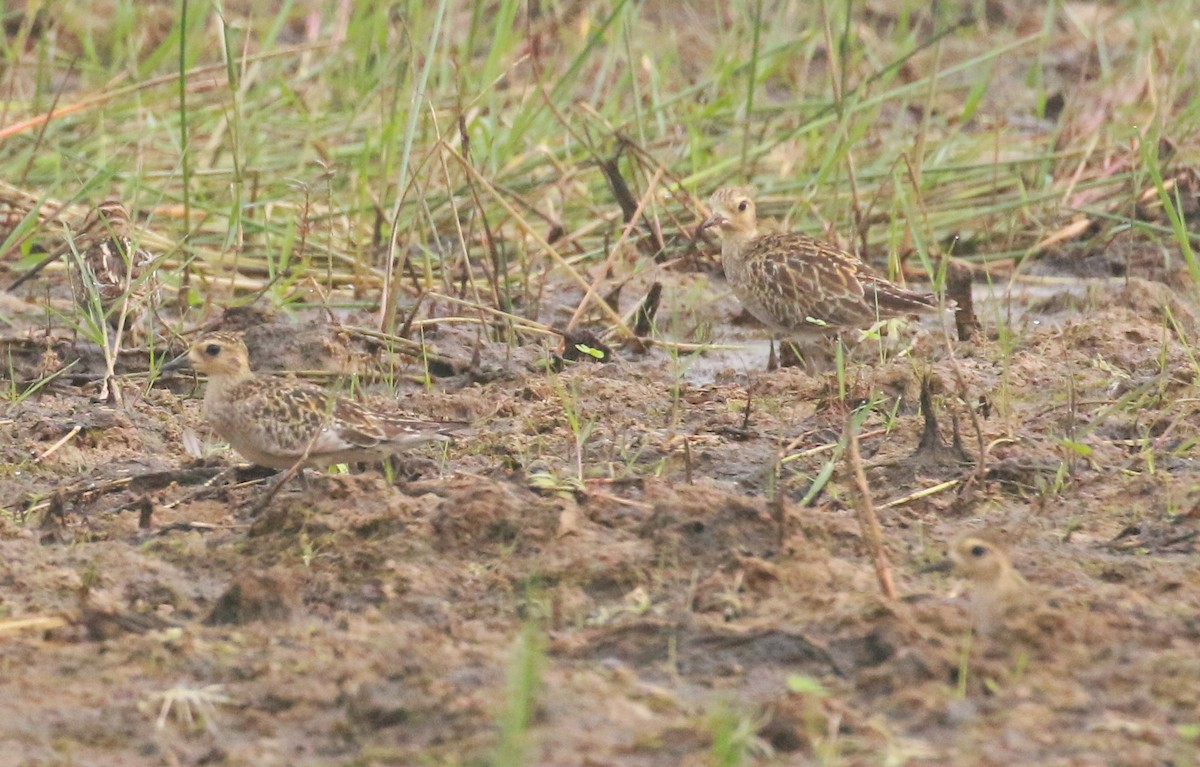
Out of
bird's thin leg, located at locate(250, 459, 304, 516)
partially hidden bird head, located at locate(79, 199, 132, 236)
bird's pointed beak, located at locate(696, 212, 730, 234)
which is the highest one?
bird's pointed beak, located at locate(696, 212, 730, 234)

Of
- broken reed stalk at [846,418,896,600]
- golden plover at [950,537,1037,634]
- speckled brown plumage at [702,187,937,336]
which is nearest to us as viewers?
golden plover at [950,537,1037,634]

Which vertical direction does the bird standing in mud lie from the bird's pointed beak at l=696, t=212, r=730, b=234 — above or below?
below

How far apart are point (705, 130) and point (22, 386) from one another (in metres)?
4.96

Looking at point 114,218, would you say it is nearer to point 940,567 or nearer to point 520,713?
point 940,567

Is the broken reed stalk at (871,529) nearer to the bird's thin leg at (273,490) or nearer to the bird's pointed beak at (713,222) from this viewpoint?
the bird's thin leg at (273,490)

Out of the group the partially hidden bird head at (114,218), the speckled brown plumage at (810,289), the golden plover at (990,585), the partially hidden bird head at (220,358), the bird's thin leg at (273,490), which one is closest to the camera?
the golden plover at (990,585)

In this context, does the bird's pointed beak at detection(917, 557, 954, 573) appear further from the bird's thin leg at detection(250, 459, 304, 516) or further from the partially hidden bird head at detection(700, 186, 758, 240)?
the partially hidden bird head at detection(700, 186, 758, 240)

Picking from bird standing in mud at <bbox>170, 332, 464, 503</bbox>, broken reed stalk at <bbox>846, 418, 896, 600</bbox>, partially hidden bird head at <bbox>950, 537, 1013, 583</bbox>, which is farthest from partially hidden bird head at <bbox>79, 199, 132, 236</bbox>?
partially hidden bird head at <bbox>950, 537, 1013, 583</bbox>

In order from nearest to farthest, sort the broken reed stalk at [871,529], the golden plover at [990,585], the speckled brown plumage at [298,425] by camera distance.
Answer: the golden plover at [990,585]
the broken reed stalk at [871,529]
the speckled brown plumage at [298,425]

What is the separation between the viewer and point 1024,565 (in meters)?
5.58

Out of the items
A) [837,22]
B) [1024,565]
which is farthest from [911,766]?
[837,22]

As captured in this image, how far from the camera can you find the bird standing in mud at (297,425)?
6.41 m

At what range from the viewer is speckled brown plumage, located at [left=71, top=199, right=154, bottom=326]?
7652mm

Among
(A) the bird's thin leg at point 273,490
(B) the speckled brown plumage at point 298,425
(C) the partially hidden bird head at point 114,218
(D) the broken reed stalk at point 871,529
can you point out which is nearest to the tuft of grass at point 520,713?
(D) the broken reed stalk at point 871,529
